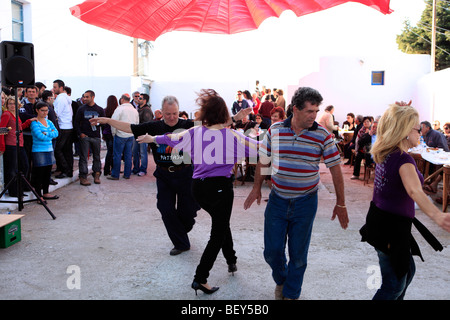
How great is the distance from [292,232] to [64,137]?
7269mm

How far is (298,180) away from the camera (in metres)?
3.54

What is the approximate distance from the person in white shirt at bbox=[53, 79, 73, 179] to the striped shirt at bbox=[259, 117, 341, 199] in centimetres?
698

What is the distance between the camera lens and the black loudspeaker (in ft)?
22.1

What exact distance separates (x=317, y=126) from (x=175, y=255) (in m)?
2.41

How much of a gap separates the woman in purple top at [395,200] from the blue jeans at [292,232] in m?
0.65

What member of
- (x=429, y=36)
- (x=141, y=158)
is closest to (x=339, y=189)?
(x=141, y=158)

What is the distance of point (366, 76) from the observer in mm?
24422

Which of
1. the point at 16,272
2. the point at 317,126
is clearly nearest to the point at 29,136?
the point at 16,272

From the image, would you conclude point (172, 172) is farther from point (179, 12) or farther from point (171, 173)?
point (179, 12)

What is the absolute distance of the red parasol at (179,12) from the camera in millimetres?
5027
